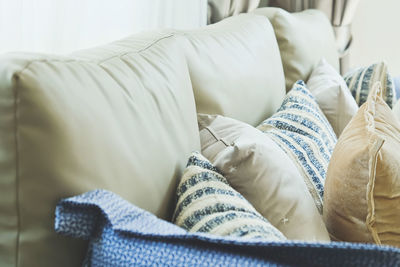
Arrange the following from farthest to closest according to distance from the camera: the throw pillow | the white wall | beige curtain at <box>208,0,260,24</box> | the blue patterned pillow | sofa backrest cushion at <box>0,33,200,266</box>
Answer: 1. the white wall
2. beige curtain at <box>208,0,260,24</box>
3. the blue patterned pillow
4. the throw pillow
5. sofa backrest cushion at <box>0,33,200,266</box>

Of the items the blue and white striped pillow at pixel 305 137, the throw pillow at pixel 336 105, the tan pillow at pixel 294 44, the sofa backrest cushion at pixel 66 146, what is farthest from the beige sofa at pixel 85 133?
the tan pillow at pixel 294 44

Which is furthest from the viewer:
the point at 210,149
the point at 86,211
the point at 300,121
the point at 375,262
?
the point at 300,121

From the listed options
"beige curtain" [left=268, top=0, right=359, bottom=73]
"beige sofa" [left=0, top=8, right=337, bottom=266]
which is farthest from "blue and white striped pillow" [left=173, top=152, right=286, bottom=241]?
"beige curtain" [left=268, top=0, right=359, bottom=73]

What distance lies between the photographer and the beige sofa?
71 centimetres

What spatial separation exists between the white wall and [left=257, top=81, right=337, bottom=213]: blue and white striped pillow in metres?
1.84

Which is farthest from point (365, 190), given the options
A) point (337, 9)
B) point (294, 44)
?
point (337, 9)

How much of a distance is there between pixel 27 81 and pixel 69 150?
3.8 inches

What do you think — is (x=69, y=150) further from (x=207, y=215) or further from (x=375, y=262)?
(x=375, y=262)

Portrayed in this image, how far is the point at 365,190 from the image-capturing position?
0.89 m

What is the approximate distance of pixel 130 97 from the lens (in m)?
0.90

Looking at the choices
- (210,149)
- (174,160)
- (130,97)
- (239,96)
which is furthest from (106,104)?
(239,96)

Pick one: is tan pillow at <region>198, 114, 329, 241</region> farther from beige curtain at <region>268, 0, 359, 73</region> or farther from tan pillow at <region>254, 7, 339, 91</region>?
beige curtain at <region>268, 0, 359, 73</region>

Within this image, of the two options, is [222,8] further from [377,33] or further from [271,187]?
[377,33]

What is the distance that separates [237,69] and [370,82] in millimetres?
727
